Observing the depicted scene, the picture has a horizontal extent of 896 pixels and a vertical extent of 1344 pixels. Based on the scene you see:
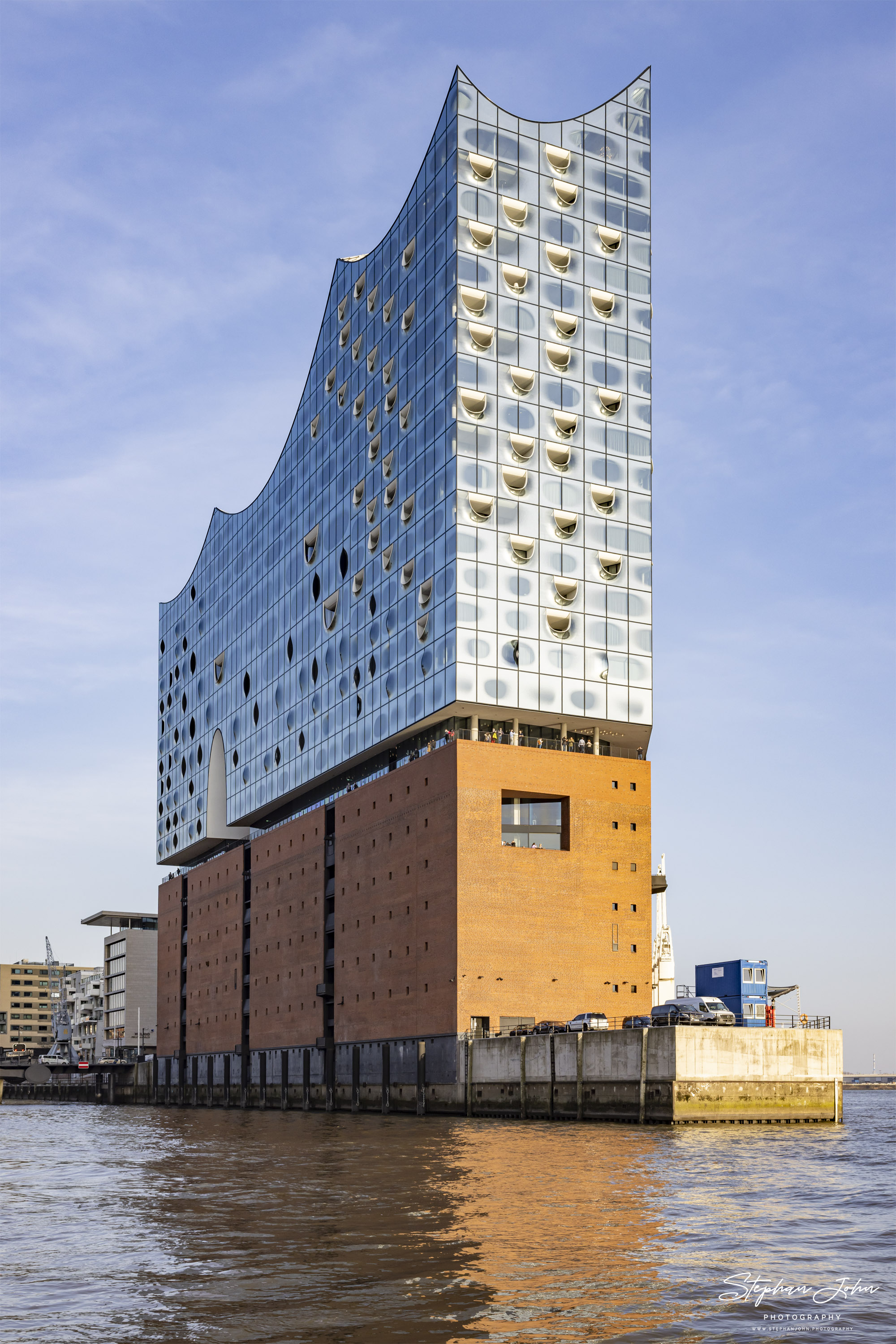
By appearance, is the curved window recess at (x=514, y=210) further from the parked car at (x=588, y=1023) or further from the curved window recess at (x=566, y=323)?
the parked car at (x=588, y=1023)

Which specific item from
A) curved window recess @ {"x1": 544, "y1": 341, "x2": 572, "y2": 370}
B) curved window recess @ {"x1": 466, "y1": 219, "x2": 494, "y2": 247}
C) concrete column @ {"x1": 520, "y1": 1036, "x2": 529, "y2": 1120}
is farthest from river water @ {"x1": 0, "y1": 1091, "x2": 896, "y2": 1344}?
curved window recess @ {"x1": 466, "y1": 219, "x2": 494, "y2": 247}

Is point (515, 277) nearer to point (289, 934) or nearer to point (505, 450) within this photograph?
point (505, 450)

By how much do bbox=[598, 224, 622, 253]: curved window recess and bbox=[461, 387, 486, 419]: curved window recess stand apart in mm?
13927

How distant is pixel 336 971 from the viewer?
313 ft

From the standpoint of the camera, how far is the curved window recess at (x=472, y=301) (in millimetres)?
83938

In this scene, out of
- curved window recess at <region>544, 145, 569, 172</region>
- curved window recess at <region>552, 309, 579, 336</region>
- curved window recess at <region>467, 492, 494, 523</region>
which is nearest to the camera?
curved window recess at <region>467, 492, 494, 523</region>

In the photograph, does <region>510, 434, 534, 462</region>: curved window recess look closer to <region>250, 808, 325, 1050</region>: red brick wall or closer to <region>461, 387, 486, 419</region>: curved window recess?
<region>461, 387, 486, 419</region>: curved window recess

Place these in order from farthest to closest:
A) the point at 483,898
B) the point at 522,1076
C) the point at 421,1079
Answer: the point at 421,1079
the point at 483,898
the point at 522,1076

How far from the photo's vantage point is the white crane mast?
15712 centimetres

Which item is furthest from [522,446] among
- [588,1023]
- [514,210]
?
[588,1023]

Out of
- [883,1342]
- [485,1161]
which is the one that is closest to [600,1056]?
[485,1161]

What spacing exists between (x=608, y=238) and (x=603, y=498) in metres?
16.7

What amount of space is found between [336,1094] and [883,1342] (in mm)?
80219

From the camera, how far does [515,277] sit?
280 feet
